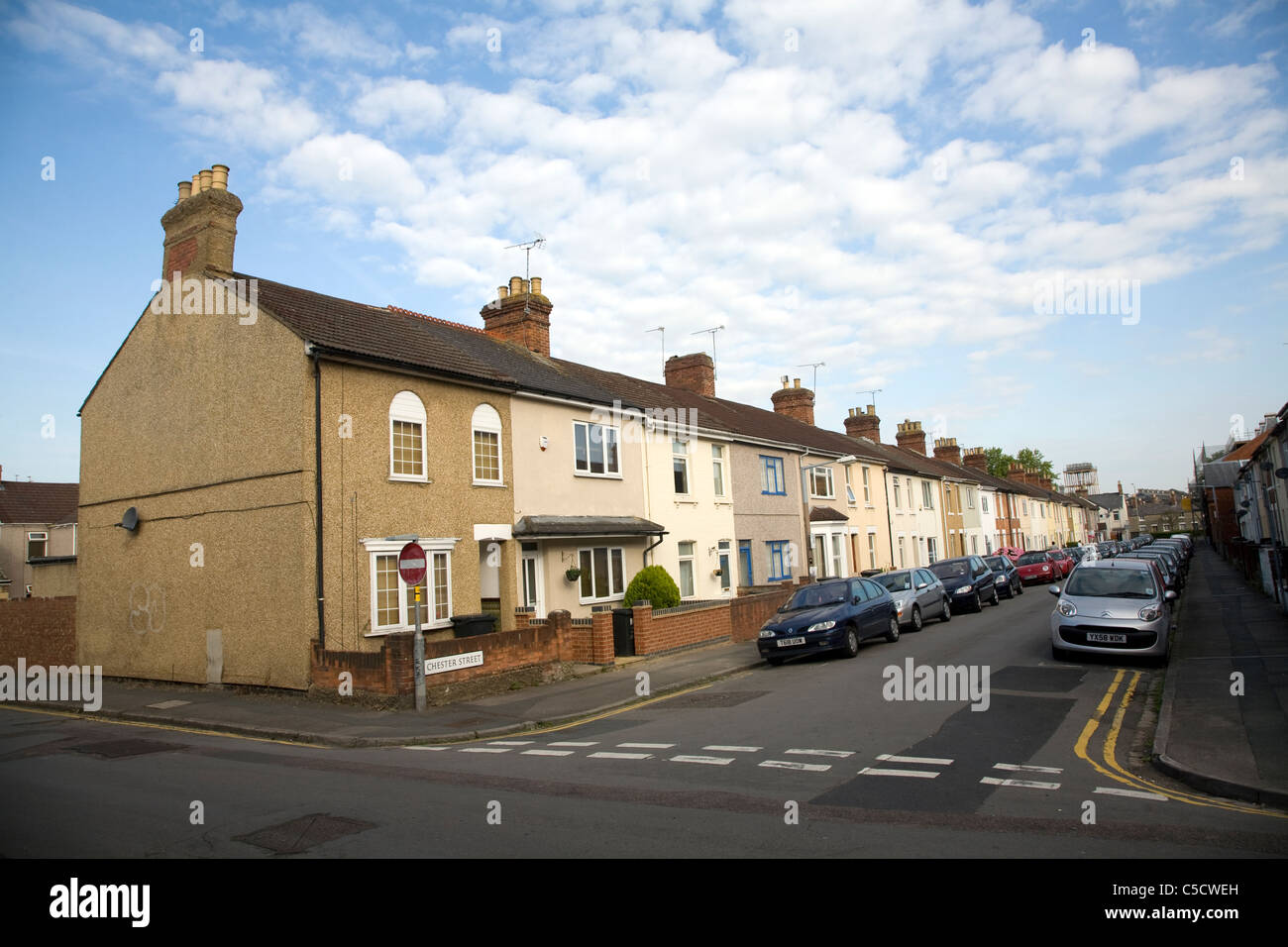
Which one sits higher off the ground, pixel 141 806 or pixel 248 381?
pixel 248 381

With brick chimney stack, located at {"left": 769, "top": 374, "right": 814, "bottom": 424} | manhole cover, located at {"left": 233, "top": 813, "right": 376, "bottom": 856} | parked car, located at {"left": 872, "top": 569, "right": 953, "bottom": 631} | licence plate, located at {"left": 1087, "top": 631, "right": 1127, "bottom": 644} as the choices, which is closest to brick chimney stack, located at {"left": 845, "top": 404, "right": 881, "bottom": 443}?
brick chimney stack, located at {"left": 769, "top": 374, "right": 814, "bottom": 424}

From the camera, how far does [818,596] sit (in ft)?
57.2

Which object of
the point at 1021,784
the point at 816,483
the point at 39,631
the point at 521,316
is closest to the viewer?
the point at 1021,784

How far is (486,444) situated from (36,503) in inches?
1293

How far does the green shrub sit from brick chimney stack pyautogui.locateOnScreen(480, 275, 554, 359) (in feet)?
26.5

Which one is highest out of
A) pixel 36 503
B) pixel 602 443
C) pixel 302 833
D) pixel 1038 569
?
pixel 36 503

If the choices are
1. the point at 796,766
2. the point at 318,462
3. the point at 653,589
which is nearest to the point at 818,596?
the point at 653,589

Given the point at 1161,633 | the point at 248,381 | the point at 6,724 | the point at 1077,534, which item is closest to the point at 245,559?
the point at 248,381

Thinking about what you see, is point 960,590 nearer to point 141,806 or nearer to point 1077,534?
point 141,806

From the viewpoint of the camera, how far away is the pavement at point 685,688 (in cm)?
757

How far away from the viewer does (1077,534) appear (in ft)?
310

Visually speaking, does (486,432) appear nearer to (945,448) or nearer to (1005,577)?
(1005,577)

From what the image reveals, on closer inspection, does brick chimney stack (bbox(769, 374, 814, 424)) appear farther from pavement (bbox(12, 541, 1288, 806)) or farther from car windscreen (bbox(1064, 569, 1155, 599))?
car windscreen (bbox(1064, 569, 1155, 599))
